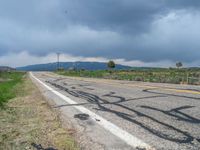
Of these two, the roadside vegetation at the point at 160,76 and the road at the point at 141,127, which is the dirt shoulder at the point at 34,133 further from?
the roadside vegetation at the point at 160,76

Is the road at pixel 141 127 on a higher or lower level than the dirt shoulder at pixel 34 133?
higher

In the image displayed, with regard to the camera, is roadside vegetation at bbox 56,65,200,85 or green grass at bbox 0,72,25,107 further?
roadside vegetation at bbox 56,65,200,85

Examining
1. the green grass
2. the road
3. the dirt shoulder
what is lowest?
the green grass

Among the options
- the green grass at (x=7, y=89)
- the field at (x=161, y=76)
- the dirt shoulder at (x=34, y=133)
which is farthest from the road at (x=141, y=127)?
the field at (x=161, y=76)

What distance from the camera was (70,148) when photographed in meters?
5.35

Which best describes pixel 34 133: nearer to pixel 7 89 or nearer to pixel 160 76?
pixel 7 89

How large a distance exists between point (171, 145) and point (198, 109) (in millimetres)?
3834

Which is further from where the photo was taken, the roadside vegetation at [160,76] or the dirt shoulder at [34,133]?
the roadside vegetation at [160,76]

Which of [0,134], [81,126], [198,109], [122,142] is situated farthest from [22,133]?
[198,109]

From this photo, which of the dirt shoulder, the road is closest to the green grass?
the dirt shoulder

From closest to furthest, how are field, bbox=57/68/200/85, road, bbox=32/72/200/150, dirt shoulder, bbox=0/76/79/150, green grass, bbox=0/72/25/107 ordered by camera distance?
road, bbox=32/72/200/150 < dirt shoulder, bbox=0/76/79/150 < green grass, bbox=0/72/25/107 < field, bbox=57/68/200/85

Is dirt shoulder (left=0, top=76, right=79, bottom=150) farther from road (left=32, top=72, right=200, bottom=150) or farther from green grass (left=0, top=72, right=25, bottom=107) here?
green grass (left=0, top=72, right=25, bottom=107)

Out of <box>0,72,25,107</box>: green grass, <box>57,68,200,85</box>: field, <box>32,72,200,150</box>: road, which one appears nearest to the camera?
<box>32,72,200,150</box>: road

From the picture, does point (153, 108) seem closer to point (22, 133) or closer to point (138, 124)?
point (138, 124)
